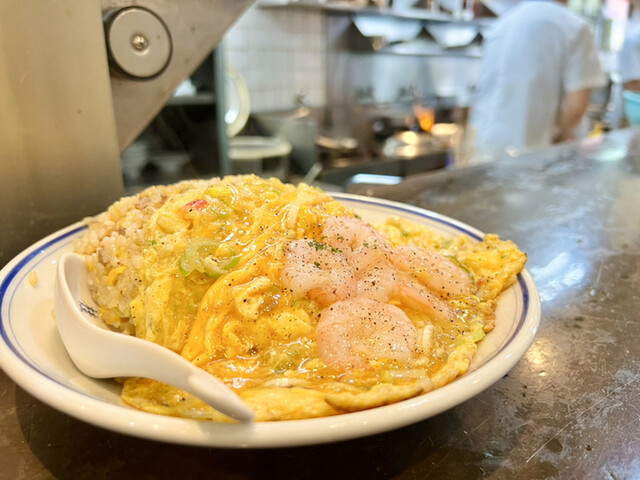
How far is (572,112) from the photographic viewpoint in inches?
188

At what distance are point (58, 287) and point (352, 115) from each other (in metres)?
5.91

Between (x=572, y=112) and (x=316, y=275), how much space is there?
4784mm

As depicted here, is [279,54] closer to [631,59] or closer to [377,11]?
[377,11]

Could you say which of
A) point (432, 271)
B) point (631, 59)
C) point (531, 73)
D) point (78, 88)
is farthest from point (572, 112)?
point (78, 88)

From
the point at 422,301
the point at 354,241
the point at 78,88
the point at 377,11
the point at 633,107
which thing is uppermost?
the point at 377,11

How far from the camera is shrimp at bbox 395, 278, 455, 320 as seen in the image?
43.9 inches

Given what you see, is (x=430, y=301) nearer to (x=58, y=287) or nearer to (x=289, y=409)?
(x=289, y=409)

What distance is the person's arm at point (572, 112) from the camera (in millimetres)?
4641

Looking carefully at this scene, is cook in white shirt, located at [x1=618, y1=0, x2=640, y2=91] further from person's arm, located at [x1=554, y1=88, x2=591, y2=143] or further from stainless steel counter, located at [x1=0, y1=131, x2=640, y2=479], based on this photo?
stainless steel counter, located at [x1=0, y1=131, x2=640, y2=479]

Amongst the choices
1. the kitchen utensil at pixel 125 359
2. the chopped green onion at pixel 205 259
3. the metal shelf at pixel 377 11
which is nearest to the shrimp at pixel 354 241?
the chopped green onion at pixel 205 259

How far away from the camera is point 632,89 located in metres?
6.90

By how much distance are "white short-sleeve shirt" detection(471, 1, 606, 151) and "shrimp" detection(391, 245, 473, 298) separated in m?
4.13

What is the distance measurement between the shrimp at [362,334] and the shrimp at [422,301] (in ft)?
0.29

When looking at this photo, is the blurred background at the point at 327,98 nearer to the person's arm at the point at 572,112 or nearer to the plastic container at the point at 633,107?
the person's arm at the point at 572,112
